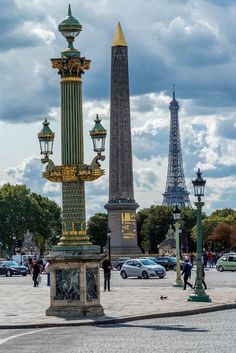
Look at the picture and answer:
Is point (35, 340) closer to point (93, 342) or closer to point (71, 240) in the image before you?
point (93, 342)

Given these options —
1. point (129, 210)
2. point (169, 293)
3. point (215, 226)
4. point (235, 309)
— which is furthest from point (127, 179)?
point (215, 226)

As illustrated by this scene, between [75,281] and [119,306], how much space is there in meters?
4.49

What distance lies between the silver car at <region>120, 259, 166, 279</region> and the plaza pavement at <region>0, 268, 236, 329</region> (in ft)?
62.4

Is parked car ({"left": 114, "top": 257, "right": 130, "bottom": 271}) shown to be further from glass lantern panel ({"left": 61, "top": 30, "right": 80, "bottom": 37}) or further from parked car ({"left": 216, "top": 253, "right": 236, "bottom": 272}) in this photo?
glass lantern panel ({"left": 61, "top": 30, "right": 80, "bottom": 37})

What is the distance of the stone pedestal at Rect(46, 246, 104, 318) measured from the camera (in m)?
28.7

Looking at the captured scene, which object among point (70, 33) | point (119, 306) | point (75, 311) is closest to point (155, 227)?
point (119, 306)

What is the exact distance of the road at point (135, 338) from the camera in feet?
65.1

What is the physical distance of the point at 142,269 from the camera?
6438cm

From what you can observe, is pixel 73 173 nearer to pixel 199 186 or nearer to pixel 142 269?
pixel 199 186

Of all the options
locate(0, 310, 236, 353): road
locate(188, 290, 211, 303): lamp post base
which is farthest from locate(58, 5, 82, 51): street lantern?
locate(188, 290, 211, 303): lamp post base

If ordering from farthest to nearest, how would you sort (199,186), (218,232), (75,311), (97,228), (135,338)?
(97,228)
(218,232)
(199,186)
(75,311)
(135,338)

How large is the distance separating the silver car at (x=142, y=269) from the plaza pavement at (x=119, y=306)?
19010 millimetres

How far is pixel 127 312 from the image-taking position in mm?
29984

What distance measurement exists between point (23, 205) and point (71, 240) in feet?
380
